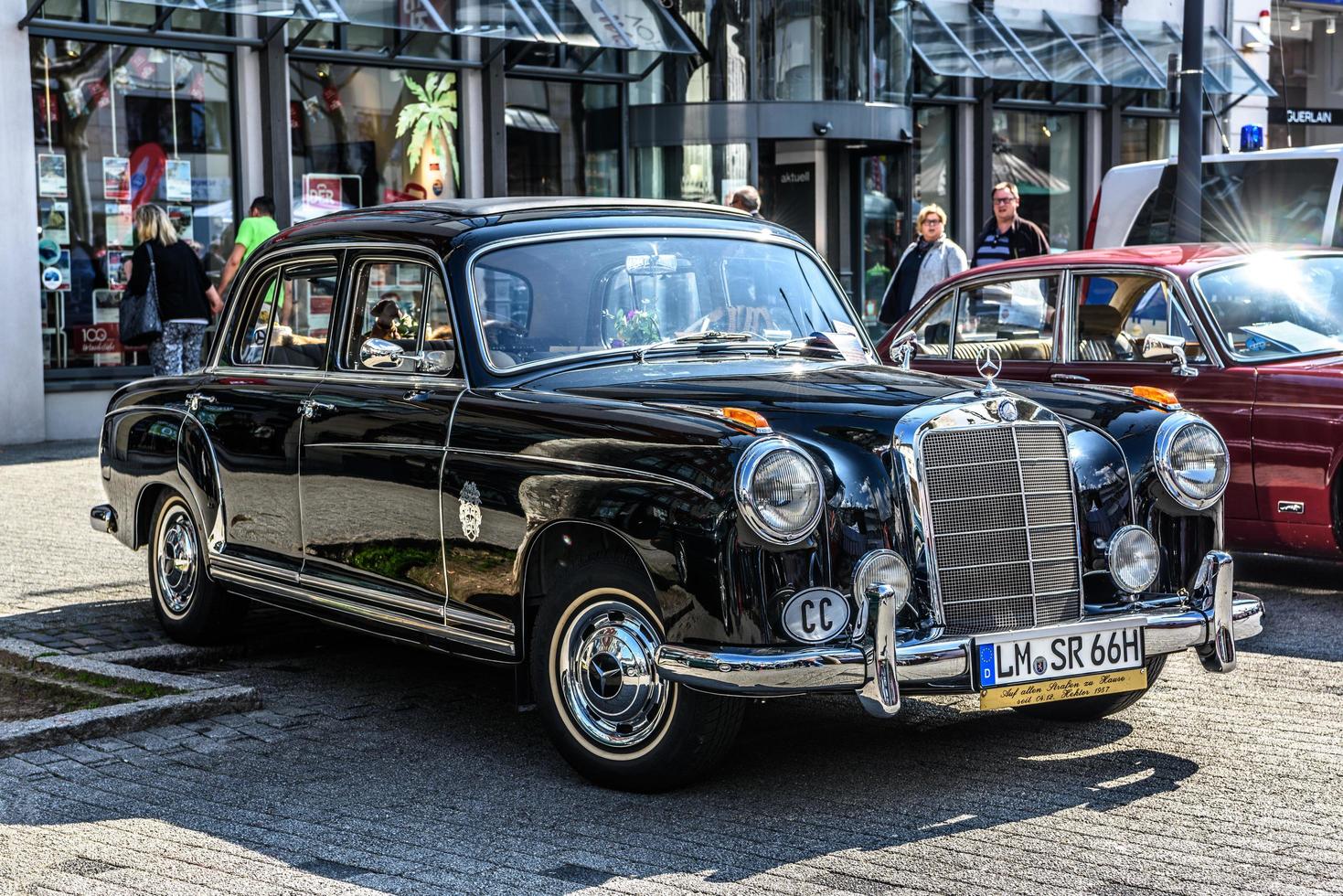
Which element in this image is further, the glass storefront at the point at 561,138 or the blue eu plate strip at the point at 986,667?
the glass storefront at the point at 561,138

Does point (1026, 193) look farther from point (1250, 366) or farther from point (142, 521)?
point (142, 521)

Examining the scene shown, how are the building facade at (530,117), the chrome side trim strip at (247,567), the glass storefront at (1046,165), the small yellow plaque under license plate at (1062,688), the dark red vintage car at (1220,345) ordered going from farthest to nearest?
the glass storefront at (1046,165) < the building facade at (530,117) < the dark red vintage car at (1220,345) < the chrome side trim strip at (247,567) < the small yellow plaque under license plate at (1062,688)

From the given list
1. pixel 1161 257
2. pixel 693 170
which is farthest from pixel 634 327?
pixel 693 170

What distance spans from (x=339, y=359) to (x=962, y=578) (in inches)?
106

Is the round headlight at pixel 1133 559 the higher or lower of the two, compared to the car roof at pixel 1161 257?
lower

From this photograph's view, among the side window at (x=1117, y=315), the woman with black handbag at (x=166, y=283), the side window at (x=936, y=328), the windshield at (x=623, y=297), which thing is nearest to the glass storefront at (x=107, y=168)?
the woman with black handbag at (x=166, y=283)

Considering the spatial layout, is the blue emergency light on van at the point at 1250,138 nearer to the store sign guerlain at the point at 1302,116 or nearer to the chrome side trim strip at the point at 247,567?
the store sign guerlain at the point at 1302,116

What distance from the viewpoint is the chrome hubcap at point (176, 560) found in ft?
25.2

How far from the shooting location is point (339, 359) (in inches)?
265

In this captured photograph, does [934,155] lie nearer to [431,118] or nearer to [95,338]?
[431,118]

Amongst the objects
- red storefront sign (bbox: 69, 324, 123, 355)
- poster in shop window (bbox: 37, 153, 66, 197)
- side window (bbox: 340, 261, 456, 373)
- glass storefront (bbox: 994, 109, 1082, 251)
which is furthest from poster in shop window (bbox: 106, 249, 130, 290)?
glass storefront (bbox: 994, 109, 1082, 251)

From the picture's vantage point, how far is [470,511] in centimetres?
581

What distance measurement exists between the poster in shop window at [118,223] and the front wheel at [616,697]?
497 inches

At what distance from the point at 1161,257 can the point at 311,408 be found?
472cm
